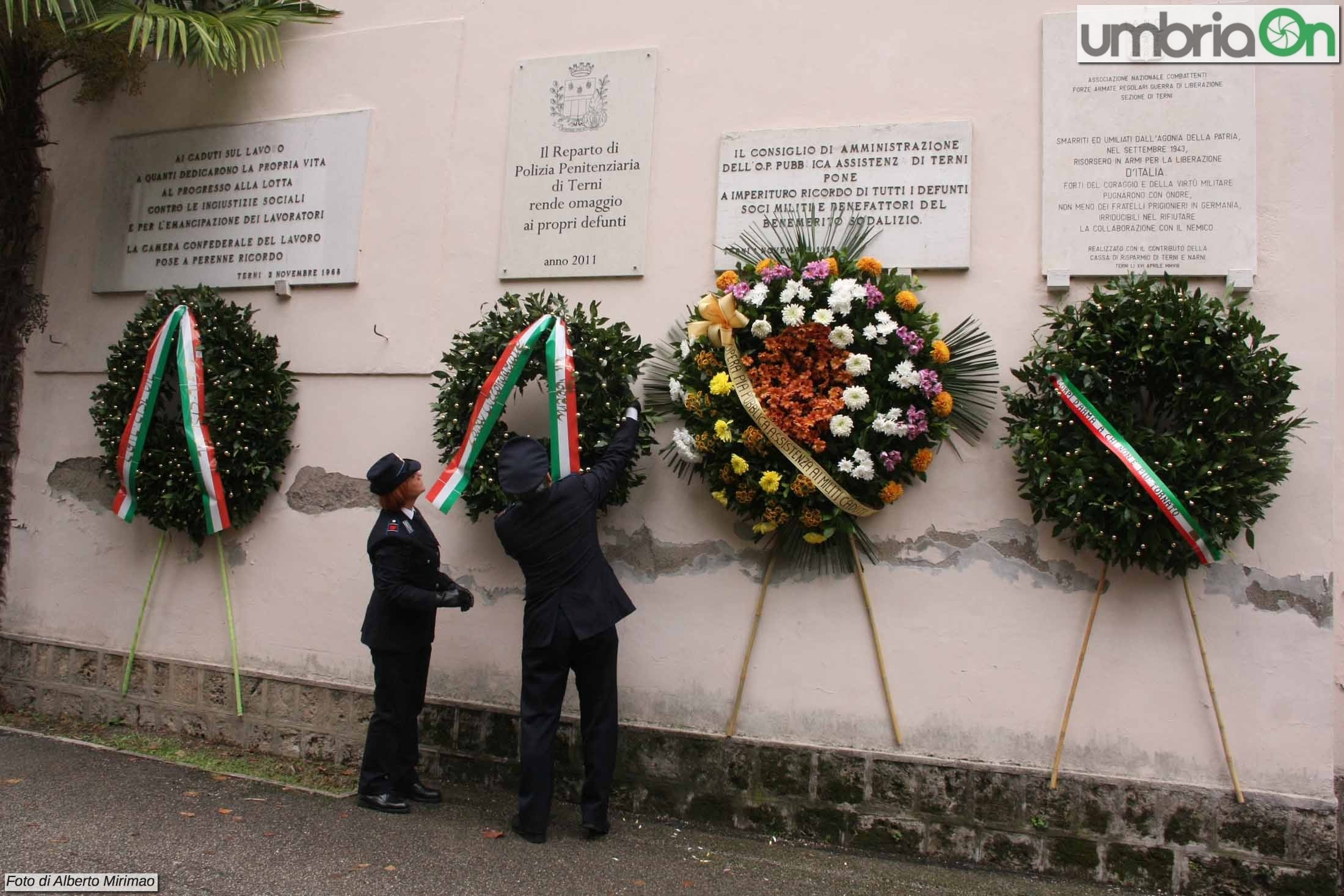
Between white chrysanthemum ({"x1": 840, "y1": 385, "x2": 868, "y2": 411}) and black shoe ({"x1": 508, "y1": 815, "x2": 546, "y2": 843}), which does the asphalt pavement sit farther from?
white chrysanthemum ({"x1": 840, "y1": 385, "x2": 868, "y2": 411})

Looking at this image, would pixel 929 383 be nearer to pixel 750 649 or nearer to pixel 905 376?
pixel 905 376

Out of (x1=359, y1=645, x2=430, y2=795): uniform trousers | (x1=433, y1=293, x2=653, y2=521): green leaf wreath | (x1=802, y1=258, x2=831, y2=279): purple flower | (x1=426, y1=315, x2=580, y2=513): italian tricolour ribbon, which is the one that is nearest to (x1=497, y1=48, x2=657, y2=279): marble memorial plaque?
(x1=433, y1=293, x2=653, y2=521): green leaf wreath

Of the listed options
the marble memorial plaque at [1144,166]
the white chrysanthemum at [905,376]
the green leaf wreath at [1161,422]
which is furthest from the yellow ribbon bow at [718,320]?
the marble memorial plaque at [1144,166]

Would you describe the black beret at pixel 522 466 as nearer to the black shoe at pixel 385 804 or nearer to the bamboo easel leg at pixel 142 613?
the black shoe at pixel 385 804

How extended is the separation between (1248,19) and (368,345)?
488 centimetres

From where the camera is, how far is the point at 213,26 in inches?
233

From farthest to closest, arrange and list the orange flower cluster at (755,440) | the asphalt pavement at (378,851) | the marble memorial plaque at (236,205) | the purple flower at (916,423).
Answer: the marble memorial plaque at (236,205), the orange flower cluster at (755,440), the purple flower at (916,423), the asphalt pavement at (378,851)

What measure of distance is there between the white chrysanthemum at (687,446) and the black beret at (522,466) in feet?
2.23

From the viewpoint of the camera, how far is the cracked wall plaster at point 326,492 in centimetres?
579

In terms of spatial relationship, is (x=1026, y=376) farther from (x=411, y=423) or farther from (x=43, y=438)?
(x=43, y=438)

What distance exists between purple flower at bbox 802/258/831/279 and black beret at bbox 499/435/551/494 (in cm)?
152

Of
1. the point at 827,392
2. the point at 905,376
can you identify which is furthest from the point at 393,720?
the point at 905,376

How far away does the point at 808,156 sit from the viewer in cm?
521

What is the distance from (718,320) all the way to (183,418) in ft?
10.6
